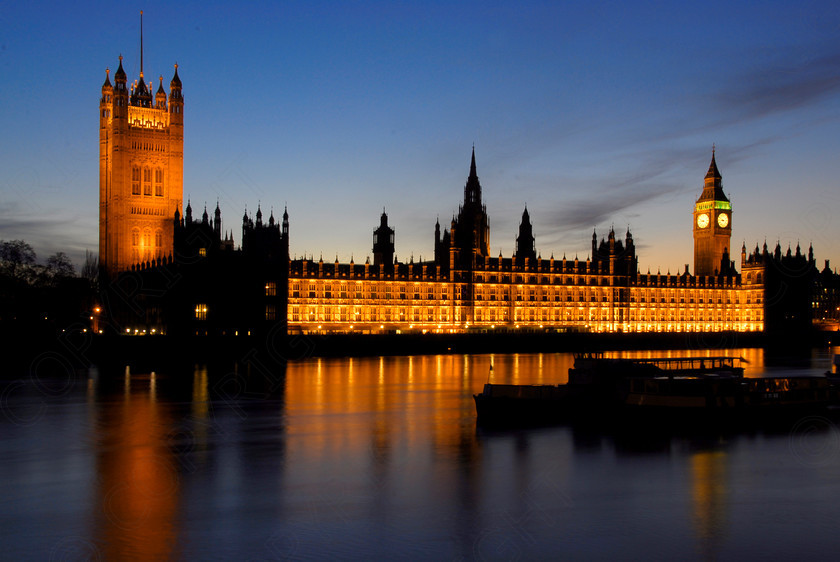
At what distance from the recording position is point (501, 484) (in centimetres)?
3023

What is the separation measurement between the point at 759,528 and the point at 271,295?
227 feet

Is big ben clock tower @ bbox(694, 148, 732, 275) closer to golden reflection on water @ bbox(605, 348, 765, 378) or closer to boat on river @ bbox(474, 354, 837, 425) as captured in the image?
golden reflection on water @ bbox(605, 348, 765, 378)

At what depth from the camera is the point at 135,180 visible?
126000mm

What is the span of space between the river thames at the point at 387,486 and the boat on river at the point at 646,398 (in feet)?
5.85

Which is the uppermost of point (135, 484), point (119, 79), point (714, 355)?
point (119, 79)

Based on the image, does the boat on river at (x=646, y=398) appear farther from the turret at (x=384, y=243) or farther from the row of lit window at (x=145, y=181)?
the row of lit window at (x=145, y=181)

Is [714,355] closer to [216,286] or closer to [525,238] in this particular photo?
[525,238]

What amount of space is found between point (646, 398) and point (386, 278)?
252 ft

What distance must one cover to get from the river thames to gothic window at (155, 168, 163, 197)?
80595 millimetres

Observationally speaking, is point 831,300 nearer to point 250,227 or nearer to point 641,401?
point 250,227

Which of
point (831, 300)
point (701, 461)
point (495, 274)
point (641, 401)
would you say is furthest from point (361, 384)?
point (831, 300)

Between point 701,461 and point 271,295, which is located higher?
point 271,295

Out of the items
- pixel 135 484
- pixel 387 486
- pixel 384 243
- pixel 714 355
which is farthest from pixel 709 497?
pixel 384 243

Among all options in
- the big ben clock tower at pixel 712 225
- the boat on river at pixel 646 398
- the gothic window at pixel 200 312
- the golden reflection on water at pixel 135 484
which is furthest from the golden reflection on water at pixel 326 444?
the big ben clock tower at pixel 712 225
